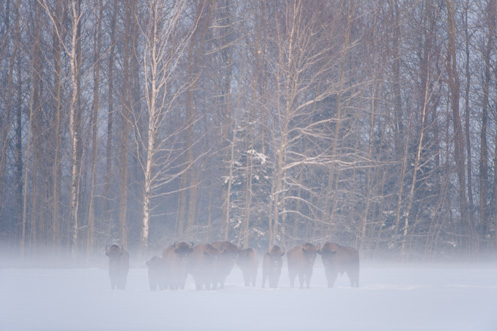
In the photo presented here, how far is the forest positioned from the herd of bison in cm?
983

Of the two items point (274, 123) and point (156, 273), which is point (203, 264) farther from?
point (274, 123)

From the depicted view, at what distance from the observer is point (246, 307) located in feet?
36.9

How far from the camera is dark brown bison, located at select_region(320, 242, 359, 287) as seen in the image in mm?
15516

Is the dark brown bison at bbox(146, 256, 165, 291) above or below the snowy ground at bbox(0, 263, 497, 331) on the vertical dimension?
above

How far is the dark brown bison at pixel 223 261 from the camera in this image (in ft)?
49.1

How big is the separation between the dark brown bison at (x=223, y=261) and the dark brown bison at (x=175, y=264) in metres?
0.79

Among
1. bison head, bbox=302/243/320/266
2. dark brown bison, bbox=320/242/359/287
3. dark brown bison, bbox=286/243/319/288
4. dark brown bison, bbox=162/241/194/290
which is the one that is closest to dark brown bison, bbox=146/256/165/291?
dark brown bison, bbox=162/241/194/290

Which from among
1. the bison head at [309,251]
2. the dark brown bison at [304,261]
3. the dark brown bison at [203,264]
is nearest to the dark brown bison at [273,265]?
the dark brown bison at [304,261]

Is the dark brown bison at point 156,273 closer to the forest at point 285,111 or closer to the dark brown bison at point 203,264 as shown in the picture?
the dark brown bison at point 203,264

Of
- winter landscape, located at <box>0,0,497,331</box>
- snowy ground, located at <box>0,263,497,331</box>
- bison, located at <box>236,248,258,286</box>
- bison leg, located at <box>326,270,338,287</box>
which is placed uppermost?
winter landscape, located at <box>0,0,497,331</box>

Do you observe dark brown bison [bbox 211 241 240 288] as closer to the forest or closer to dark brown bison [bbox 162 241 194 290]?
dark brown bison [bbox 162 241 194 290]

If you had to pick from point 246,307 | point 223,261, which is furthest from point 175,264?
point 246,307

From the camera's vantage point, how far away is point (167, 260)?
582 inches

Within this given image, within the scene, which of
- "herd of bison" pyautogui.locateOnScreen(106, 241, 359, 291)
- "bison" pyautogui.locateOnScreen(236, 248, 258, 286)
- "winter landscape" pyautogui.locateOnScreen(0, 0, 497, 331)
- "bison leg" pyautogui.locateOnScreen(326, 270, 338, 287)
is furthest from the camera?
"winter landscape" pyautogui.locateOnScreen(0, 0, 497, 331)
